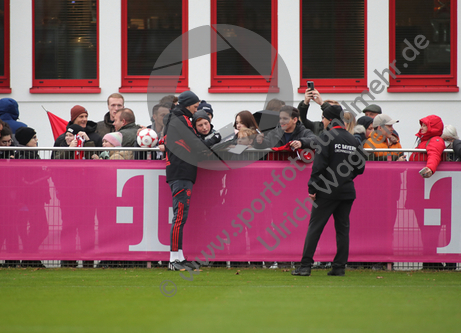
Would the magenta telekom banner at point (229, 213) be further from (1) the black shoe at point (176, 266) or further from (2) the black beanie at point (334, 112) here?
(2) the black beanie at point (334, 112)

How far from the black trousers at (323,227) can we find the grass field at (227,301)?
0.89 feet

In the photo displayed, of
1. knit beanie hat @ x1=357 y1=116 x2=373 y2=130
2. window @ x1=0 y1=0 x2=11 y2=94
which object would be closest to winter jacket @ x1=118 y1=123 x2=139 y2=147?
knit beanie hat @ x1=357 y1=116 x2=373 y2=130

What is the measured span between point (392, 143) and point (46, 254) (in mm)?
5115

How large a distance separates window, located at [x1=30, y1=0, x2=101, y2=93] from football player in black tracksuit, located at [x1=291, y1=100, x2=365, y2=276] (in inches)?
327

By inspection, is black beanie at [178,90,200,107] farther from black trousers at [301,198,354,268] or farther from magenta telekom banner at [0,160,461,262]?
black trousers at [301,198,354,268]

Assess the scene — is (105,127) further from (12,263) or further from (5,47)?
(5,47)

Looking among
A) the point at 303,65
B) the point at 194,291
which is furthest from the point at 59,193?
the point at 303,65

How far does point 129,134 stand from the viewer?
28.5ft

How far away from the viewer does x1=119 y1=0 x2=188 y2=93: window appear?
46.6 ft

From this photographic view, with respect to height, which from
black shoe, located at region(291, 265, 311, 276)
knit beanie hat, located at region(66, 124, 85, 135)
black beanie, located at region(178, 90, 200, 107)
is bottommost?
black shoe, located at region(291, 265, 311, 276)

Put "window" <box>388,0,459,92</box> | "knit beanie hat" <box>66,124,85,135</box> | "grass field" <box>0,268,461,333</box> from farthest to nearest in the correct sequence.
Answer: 1. "window" <box>388,0,459,92</box>
2. "knit beanie hat" <box>66,124,85,135</box>
3. "grass field" <box>0,268,461,333</box>

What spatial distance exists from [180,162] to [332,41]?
770 cm

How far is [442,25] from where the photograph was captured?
46.2 feet

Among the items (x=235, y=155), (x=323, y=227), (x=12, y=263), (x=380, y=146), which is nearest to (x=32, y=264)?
(x=12, y=263)
